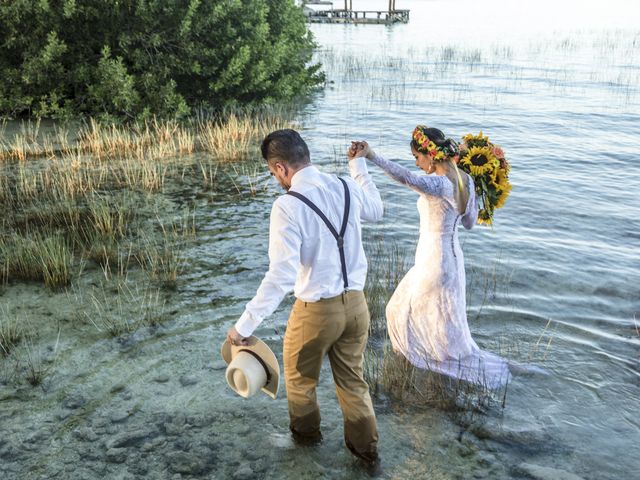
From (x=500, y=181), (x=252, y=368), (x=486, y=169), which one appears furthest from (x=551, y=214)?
(x=252, y=368)

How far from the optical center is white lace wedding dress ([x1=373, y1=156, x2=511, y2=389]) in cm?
537

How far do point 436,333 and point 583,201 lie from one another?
8648mm

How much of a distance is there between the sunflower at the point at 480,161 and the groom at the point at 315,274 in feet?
5.04

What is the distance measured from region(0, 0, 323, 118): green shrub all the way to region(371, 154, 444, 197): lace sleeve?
41.7ft

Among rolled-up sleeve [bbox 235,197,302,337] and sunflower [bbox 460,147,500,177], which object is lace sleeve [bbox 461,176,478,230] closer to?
sunflower [bbox 460,147,500,177]

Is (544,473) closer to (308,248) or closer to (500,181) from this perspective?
(500,181)

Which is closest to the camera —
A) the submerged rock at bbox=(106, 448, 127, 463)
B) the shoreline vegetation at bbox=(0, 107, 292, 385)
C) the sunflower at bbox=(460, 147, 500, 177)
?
the submerged rock at bbox=(106, 448, 127, 463)

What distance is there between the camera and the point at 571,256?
9766 mm

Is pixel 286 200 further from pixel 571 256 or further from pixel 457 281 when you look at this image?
pixel 571 256

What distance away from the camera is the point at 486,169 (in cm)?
546

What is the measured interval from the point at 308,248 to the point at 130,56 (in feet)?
50.6

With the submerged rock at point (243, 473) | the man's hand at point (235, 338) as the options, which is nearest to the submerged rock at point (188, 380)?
the submerged rock at point (243, 473)

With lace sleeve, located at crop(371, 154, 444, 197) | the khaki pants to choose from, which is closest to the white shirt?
the khaki pants

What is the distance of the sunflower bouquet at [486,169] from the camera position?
17.9ft
